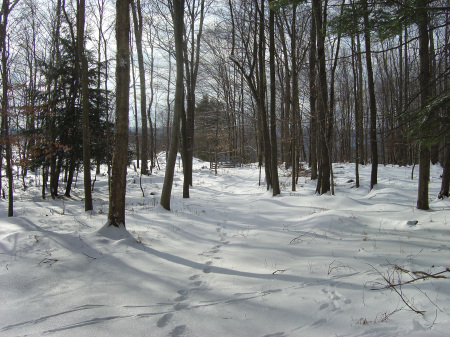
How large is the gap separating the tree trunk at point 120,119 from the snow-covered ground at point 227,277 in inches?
19.0

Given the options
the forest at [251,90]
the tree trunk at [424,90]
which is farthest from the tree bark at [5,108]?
the tree trunk at [424,90]

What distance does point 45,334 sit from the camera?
7.86ft

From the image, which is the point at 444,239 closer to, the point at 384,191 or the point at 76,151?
the point at 384,191

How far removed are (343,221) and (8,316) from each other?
5.42m

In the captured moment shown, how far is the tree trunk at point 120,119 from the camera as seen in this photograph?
5.07 metres

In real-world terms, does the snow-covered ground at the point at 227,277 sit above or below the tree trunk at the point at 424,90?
below

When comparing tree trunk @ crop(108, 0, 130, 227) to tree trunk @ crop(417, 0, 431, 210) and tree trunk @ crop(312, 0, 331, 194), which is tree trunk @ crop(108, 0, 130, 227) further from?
tree trunk @ crop(312, 0, 331, 194)

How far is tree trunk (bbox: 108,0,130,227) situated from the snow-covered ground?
48 centimetres

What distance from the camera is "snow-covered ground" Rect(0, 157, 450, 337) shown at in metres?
2.51

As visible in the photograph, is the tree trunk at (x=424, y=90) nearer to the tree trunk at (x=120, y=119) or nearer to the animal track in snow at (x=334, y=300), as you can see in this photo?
the animal track in snow at (x=334, y=300)

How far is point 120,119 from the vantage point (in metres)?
5.10

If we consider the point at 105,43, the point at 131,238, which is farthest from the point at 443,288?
the point at 105,43

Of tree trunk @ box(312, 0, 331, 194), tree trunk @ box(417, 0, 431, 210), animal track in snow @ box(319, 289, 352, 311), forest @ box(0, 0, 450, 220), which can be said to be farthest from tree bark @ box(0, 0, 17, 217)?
tree trunk @ box(417, 0, 431, 210)

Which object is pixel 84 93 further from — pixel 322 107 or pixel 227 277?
pixel 322 107
